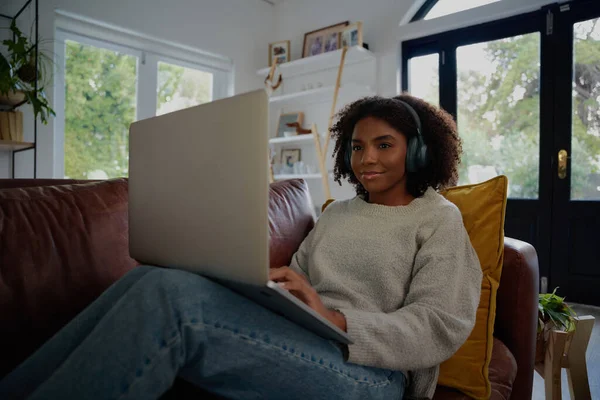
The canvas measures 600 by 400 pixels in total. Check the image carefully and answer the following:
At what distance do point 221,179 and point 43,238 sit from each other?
68 centimetres

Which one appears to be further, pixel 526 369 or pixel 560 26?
pixel 560 26

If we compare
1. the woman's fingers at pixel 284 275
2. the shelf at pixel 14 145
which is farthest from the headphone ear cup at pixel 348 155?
A: the shelf at pixel 14 145

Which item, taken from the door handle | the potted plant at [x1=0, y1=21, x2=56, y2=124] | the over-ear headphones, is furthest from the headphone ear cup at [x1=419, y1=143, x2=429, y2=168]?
the door handle

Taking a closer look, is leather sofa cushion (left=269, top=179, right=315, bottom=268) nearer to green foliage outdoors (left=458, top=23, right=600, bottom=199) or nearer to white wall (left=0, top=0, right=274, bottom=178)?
green foliage outdoors (left=458, top=23, right=600, bottom=199)

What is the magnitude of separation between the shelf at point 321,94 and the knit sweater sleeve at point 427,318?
332cm

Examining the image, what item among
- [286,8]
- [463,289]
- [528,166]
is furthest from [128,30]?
[463,289]

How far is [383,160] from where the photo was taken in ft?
4.10

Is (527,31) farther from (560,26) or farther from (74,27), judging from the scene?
(74,27)

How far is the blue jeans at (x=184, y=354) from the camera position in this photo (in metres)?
0.67

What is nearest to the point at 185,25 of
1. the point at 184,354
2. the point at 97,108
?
the point at 97,108

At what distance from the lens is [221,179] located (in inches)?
27.8

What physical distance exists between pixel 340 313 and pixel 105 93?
3.60 metres

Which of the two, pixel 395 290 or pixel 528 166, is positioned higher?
pixel 528 166

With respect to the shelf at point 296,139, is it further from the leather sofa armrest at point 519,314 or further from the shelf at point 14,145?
the leather sofa armrest at point 519,314
